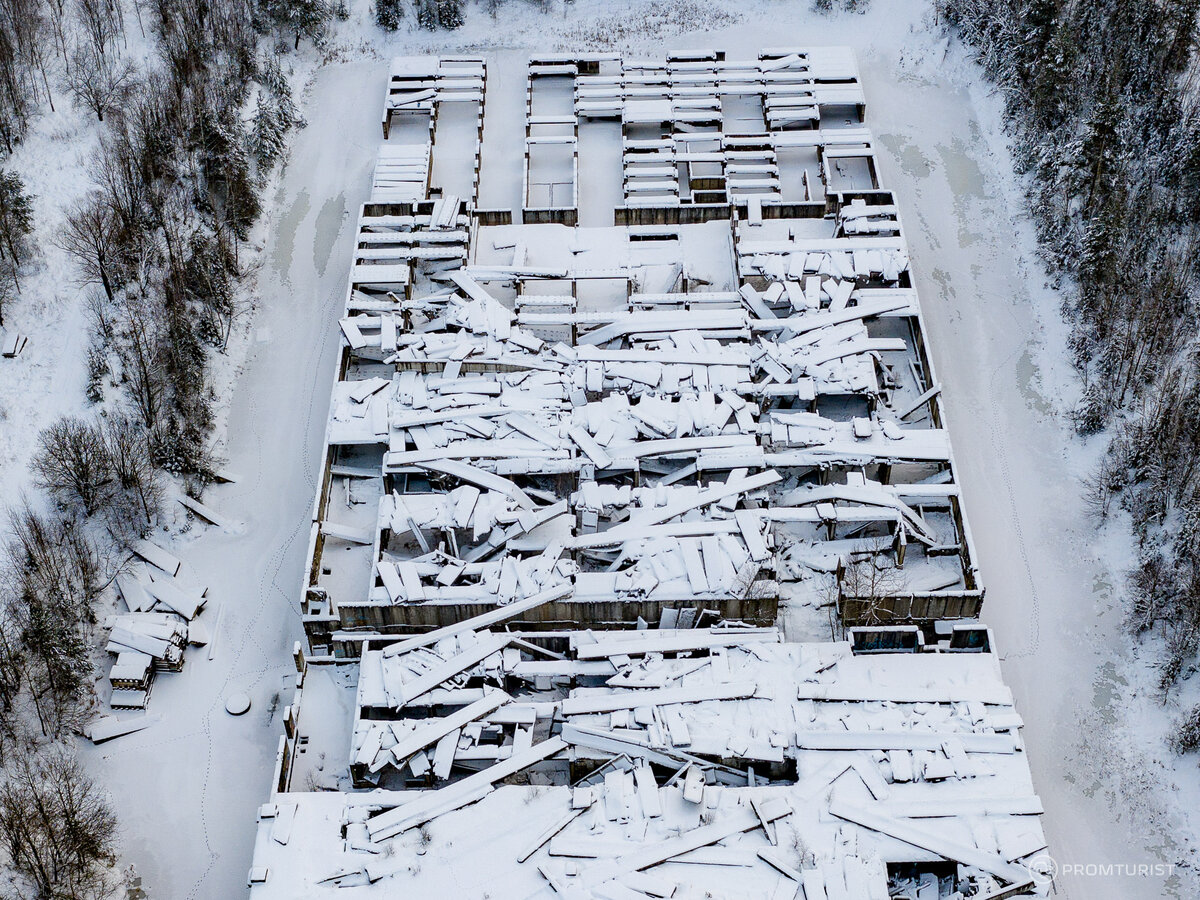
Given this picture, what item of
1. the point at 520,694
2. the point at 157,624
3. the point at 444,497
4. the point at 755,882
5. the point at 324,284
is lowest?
the point at 755,882

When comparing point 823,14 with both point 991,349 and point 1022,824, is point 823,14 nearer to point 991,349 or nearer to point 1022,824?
point 991,349

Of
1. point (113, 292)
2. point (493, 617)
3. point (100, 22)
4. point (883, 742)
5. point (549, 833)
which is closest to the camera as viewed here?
point (549, 833)

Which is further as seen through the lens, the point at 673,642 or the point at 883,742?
the point at 673,642

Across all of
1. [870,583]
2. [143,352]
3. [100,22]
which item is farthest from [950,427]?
Answer: [100,22]

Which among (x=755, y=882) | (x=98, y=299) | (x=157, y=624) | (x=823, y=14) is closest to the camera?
(x=755, y=882)

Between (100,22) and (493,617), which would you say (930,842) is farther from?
(100,22)

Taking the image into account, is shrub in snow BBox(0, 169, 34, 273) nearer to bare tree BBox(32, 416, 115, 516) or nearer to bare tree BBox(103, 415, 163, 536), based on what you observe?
bare tree BBox(32, 416, 115, 516)

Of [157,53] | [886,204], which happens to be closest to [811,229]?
[886,204]

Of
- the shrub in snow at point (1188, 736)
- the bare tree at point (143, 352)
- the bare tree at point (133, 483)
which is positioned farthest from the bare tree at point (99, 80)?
the shrub in snow at point (1188, 736)
